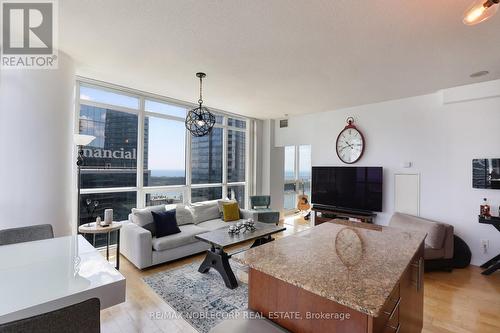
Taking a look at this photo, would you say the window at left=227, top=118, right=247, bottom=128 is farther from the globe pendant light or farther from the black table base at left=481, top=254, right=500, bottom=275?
the black table base at left=481, top=254, right=500, bottom=275

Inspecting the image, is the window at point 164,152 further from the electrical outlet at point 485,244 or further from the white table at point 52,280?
the electrical outlet at point 485,244

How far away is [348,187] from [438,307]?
2.61 meters

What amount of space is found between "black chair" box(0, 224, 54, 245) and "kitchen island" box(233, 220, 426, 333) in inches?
76.5

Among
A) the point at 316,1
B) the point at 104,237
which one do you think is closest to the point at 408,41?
the point at 316,1

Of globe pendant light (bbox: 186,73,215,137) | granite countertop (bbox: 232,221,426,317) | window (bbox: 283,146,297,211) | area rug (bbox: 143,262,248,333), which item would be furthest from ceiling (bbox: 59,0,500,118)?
window (bbox: 283,146,297,211)

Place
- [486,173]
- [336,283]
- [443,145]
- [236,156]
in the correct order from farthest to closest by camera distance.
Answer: [236,156]
[443,145]
[486,173]
[336,283]

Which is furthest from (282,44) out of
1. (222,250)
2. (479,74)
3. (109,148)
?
(109,148)

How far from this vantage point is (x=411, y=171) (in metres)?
4.39

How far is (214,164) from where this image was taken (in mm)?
5949

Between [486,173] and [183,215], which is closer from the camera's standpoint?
[486,173]

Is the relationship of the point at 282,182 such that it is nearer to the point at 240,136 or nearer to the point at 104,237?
the point at 240,136

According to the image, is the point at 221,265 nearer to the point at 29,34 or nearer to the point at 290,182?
the point at 29,34

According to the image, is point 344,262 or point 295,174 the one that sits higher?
point 295,174

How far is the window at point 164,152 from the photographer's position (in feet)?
15.5
